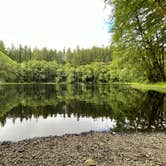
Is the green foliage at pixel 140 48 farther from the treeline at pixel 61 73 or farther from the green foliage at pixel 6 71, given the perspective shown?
the green foliage at pixel 6 71

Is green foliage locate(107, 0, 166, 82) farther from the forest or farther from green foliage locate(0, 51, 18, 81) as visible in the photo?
green foliage locate(0, 51, 18, 81)

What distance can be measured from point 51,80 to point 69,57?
38792mm

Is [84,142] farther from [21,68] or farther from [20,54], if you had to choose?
[20,54]

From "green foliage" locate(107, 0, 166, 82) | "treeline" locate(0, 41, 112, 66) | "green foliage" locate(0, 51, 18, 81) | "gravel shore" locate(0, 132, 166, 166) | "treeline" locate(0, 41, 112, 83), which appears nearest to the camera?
"gravel shore" locate(0, 132, 166, 166)

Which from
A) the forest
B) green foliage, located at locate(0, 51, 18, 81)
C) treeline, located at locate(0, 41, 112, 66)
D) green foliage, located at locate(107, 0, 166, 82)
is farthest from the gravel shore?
treeline, located at locate(0, 41, 112, 66)

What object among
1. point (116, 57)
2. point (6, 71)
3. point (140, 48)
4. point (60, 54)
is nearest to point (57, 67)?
point (6, 71)

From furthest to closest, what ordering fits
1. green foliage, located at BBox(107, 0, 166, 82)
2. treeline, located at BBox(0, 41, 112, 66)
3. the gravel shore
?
treeline, located at BBox(0, 41, 112, 66) < green foliage, located at BBox(107, 0, 166, 82) < the gravel shore

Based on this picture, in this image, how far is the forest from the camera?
2234cm

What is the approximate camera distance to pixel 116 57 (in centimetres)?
4284

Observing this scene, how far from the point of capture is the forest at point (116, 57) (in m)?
22.3

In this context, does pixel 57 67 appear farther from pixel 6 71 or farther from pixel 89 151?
pixel 89 151

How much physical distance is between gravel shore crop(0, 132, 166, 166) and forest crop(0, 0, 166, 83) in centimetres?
866

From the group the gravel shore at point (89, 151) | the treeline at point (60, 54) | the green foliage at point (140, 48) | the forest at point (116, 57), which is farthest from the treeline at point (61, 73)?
the gravel shore at point (89, 151)

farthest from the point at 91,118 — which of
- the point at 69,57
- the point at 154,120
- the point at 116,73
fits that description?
the point at 69,57
